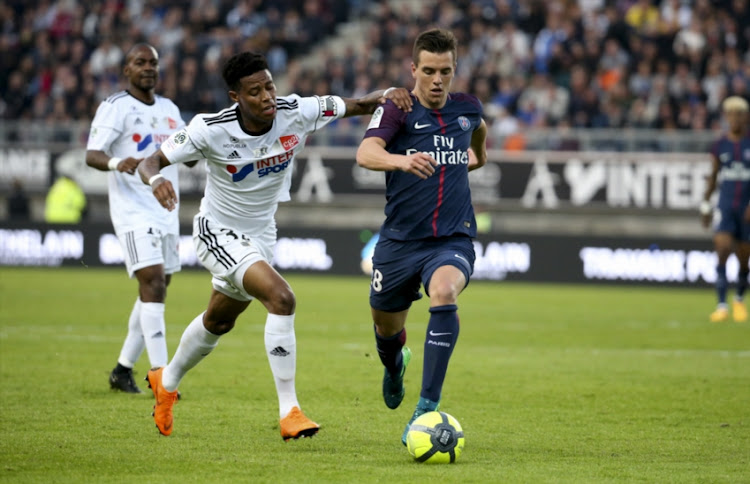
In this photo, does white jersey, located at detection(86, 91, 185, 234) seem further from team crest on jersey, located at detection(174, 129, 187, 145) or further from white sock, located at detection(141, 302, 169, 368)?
team crest on jersey, located at detection(174, 129, 187, 145)

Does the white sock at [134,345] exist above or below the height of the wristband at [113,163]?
below

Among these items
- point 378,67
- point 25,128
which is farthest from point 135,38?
point 378,67

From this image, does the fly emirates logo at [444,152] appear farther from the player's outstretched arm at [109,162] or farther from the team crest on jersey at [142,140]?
the team crest on jersey at [142,140]

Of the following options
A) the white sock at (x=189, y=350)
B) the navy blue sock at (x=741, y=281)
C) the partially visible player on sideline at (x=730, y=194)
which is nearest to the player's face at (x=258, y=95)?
the white sock at (x=189, y=350)

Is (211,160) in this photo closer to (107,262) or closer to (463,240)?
(463,240)

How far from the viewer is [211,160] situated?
671 centimetres

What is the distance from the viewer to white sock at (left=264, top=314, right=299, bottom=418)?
647cm

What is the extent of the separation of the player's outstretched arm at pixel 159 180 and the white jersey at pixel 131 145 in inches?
81.0

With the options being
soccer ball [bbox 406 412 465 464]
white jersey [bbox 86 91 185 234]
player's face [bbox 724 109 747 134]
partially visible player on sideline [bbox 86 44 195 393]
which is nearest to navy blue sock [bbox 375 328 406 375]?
soccer ball [bbox 406 412 465 464]

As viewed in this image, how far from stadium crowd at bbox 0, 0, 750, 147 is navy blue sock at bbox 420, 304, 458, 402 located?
17.7m

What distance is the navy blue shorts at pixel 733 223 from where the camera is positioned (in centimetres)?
1484

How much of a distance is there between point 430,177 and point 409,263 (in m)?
0.52

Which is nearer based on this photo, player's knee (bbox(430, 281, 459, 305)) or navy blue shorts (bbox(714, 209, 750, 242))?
player's knee (bbox(430, 281, 459, 305))

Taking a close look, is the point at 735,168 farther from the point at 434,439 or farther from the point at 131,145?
the point at 434,439
